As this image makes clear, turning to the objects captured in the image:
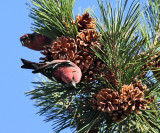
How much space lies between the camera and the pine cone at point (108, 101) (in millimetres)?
1321

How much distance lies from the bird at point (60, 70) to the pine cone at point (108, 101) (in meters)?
0.17

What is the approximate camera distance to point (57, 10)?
1.55 meters

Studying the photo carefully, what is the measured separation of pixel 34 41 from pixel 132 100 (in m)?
0.64

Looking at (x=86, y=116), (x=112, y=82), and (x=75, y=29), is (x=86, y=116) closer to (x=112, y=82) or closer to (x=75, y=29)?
(x=112, y=82)

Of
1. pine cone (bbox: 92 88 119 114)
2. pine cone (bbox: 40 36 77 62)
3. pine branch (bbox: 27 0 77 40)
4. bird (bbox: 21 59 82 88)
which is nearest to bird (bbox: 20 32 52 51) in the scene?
pine branch (bbox: 27 0 77 40)

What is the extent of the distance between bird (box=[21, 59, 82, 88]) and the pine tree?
0.09 metres

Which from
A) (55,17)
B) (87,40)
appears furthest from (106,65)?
(55,17)

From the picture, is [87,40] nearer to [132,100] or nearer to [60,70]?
[60,70]

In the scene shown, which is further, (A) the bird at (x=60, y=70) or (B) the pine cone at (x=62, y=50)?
(B) the pine cone at (x=62, y=50)

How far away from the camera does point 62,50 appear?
1358mm

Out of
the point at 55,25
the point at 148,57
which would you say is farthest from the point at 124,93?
the point at 55,25

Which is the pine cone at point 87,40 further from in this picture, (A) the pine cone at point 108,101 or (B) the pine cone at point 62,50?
(A) the pine cone at point 108,101

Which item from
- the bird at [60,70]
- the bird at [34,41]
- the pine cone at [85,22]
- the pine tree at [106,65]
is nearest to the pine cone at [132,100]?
the pine tree at [106,65]

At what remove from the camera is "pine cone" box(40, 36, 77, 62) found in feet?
4.41
